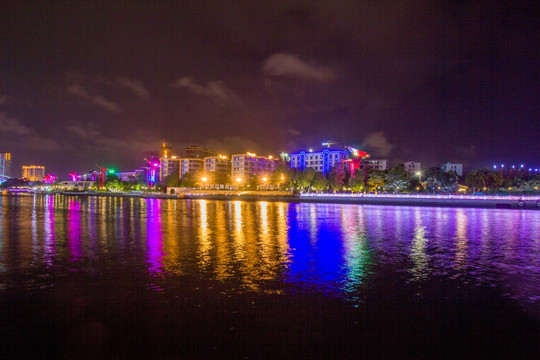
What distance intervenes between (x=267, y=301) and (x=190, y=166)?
14811 centimetres

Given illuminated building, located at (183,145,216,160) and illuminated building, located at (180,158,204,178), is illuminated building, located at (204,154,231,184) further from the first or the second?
illuminated building, located at (183,145,216,160)

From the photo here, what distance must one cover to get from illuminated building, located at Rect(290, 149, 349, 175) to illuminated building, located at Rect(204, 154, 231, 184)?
1107 inches

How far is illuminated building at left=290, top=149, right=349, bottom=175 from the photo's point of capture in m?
130

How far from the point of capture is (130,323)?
716 cm

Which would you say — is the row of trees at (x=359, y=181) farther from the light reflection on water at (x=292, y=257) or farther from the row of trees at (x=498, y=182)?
the light reflection on water at (x=292, y=257)

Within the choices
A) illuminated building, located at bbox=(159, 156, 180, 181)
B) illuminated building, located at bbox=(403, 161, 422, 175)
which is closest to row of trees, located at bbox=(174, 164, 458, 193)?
illuminated building, located at bbox=(159, 156, 180, 181)

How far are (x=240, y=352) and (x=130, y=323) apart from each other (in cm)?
268

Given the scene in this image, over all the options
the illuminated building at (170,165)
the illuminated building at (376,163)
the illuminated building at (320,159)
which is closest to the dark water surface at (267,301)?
the illuminated building at (320,159)

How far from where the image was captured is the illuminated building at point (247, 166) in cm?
13375

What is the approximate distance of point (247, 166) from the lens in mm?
135000

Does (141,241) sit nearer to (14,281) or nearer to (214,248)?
(214,248)

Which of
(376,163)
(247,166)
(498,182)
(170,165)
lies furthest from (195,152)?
(498,182)

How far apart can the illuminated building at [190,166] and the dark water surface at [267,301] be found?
452 ft

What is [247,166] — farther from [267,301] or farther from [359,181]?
[267,301]
